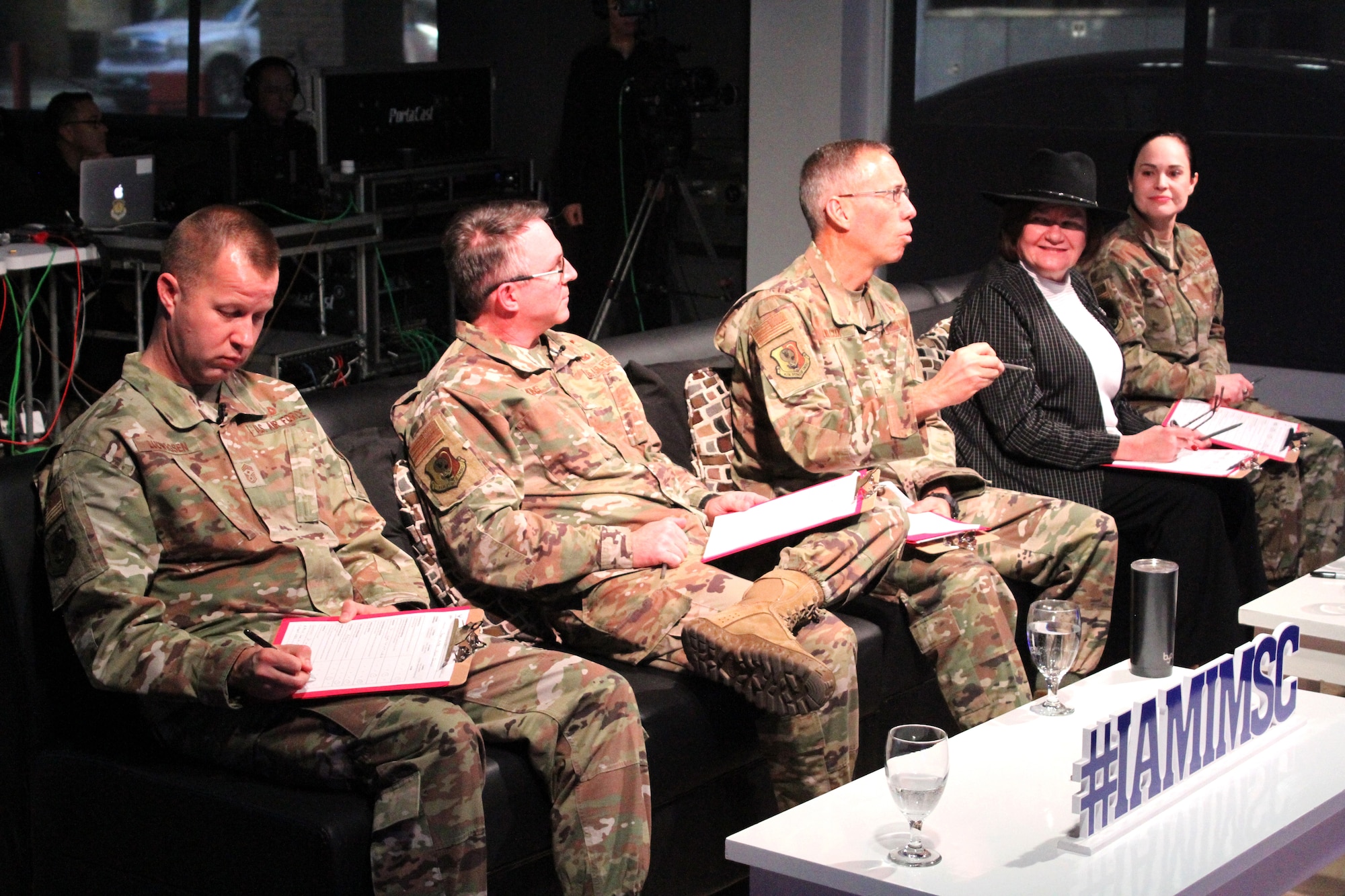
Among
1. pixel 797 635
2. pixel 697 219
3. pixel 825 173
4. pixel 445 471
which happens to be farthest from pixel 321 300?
pixel 797 635

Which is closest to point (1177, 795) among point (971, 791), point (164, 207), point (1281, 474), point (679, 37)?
point (971, 791)

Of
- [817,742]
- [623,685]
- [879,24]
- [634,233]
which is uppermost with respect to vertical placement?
[879,24]

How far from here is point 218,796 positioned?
218cm

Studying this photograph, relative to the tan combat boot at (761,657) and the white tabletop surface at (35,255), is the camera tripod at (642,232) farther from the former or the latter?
the tan combat boot at (761,657)

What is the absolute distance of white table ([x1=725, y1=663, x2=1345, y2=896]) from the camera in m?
1.85

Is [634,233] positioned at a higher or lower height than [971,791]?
higher

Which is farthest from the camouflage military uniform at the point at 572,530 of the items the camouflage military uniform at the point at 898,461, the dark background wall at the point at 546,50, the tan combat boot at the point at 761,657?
the dark background wall at the point at 546,50

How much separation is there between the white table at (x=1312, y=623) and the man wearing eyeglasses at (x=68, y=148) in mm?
4518

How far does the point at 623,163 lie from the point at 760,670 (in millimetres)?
4847

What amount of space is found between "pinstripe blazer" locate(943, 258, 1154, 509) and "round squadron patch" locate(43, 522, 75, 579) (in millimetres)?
2082

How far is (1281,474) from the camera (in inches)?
157

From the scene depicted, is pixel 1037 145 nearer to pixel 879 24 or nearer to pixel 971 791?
pixel 879 24

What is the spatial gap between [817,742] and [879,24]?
4093mm

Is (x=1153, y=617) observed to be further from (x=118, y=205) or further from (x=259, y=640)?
(x=118, y=205)
